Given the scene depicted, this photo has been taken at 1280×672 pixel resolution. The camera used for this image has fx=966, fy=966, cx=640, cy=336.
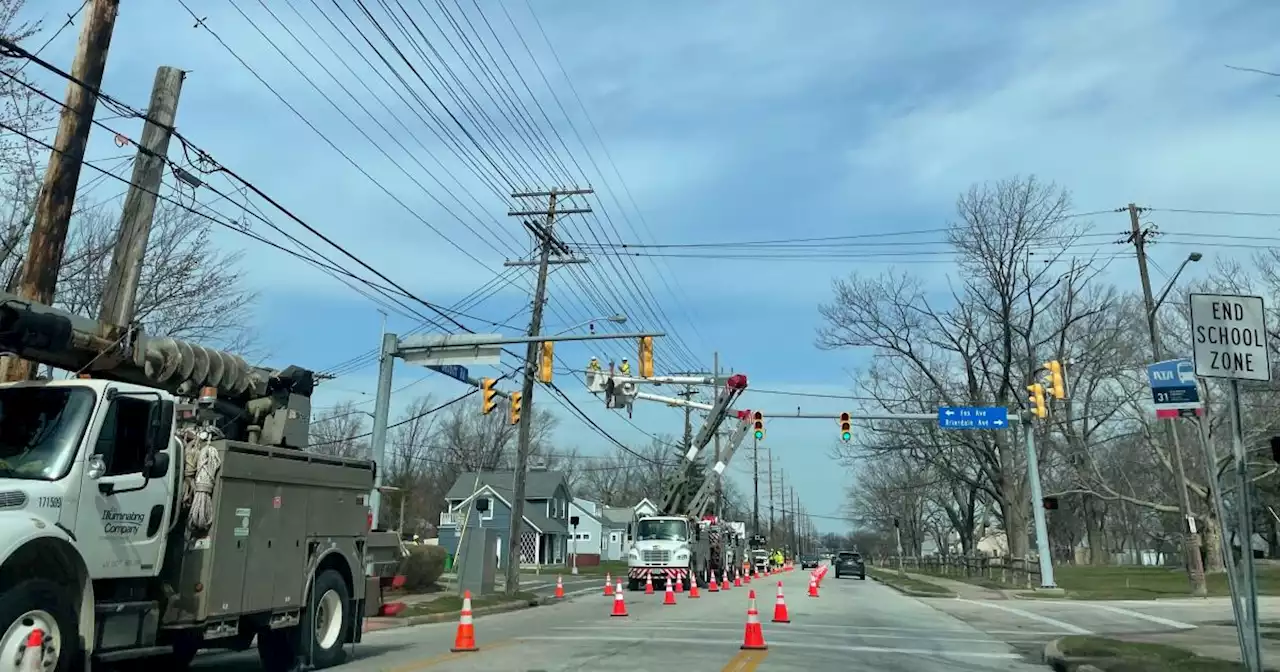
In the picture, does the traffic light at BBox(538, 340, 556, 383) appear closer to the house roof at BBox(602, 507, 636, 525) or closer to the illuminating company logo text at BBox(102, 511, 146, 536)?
the illuminating company logo text at BBox(102, 511, 146, 536)

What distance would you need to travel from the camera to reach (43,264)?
11.1 meters

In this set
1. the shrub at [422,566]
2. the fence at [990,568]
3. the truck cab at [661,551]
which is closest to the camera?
the shrub at [422,566]

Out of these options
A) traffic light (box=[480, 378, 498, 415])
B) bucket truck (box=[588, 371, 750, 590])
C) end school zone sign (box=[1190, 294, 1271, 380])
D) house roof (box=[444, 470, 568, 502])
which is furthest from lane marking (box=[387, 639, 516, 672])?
house roof (box=[444, 470, 568, 502])

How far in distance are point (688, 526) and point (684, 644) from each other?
21.3m

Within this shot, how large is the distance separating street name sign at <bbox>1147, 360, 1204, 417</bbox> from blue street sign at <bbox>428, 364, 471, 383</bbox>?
15571 millimetres

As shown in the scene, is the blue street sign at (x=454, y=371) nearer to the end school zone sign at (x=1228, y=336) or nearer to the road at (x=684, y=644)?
the road at (x=684, y=644)

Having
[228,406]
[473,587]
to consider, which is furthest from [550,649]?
[473,587]

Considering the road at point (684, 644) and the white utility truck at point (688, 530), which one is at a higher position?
the white utility truck at point (688, 530)

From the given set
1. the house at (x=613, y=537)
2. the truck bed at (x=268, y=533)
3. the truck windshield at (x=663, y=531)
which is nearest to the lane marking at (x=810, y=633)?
the truck bed at (x=268, y=533)

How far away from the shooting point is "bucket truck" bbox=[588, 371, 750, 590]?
1375 inches

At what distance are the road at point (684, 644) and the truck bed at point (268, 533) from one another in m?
1.61

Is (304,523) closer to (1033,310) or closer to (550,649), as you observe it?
(550,649)

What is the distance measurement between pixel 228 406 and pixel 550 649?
19.0 ft

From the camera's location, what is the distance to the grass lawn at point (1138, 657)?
1058 cm
